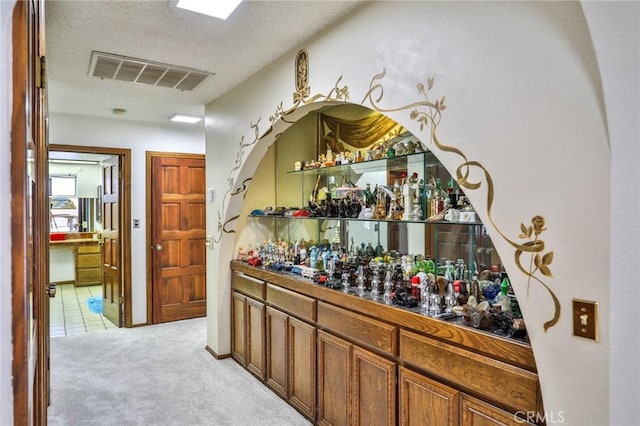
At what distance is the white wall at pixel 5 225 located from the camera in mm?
583

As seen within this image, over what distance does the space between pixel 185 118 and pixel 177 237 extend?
1.51 meters

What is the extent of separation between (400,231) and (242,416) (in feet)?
5.47

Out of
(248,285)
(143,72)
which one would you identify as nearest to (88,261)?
(248,285)

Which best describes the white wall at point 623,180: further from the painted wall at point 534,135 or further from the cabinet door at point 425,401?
the cabinet door at point 425,401

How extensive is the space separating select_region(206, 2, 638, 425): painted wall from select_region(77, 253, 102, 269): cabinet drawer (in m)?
7.54

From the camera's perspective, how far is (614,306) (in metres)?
1.10

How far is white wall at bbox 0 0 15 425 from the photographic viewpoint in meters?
0.58

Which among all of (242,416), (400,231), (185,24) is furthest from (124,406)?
(185,24)

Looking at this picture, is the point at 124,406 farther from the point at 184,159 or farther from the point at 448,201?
the point at 184,159

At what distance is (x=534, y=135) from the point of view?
1.44 meters

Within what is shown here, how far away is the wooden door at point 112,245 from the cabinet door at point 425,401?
416 cm

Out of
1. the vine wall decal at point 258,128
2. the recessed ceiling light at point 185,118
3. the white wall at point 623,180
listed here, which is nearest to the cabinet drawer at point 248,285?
the vine wall decal at point 258,128

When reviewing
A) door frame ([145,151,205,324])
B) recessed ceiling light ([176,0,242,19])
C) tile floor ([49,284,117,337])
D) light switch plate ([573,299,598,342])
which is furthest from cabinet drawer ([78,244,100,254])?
light switch plate ([573,299,598,342])

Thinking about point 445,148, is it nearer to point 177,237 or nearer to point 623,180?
point 623,180
